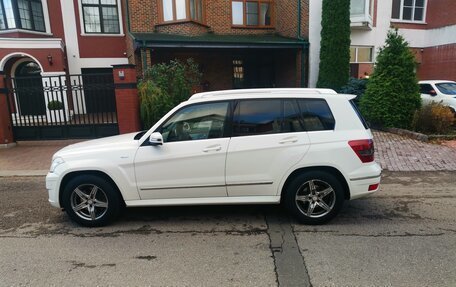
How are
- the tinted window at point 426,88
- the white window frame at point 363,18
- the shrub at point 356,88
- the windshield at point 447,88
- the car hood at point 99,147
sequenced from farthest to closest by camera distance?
the white window frame at point 363,18 → the shrub at point 356,88 → the tinted window at point 426,88 → the windshield at point 447,88 → the car hood at point 99,147

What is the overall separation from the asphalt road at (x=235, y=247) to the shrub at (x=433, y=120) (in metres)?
5.40

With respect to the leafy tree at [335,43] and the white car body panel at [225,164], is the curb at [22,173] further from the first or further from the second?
the leafy tree at [335,43]

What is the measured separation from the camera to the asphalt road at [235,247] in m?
3.16

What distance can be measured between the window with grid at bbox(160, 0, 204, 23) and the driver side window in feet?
37.3

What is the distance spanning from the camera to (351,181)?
4.20 m

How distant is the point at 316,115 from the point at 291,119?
33cm

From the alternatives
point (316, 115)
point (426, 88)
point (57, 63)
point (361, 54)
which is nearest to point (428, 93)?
point (426, 88)

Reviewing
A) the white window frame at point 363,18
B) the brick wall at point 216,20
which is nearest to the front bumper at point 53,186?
the brick wall at point 216,20

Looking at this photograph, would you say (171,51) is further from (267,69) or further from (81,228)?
(81,228)

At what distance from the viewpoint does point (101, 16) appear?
16.1 m

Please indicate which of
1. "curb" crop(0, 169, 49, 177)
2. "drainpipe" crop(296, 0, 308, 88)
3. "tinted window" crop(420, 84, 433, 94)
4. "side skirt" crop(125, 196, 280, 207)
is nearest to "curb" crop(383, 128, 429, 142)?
"tinted window" crop(420, 84, 433, 94)

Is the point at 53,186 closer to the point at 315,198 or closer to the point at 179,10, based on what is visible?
the point at 315,198

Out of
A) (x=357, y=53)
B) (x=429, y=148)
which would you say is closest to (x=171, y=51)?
(x=357, y=53)

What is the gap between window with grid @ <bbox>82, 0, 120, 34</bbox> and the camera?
15.9m
